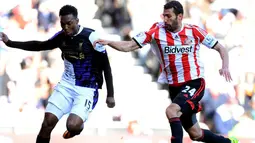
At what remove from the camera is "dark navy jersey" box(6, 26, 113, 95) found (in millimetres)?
7465

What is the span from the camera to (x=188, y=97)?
738 centimetres

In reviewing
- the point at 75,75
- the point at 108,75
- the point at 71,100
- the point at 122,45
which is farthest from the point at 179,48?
the point at 71,100

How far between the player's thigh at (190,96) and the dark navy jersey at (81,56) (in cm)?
77

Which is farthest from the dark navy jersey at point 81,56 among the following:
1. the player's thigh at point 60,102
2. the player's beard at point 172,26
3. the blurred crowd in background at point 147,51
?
the blurred crowd in background at point 147,51

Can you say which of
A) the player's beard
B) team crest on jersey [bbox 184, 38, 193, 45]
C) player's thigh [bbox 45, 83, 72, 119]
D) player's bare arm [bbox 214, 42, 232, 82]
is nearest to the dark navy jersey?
player's thigh [bbox 45, 83, 72, 119]

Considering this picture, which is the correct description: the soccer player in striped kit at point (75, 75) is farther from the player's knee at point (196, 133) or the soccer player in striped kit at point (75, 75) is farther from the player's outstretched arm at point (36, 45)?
the player's knee at point (196, 133)

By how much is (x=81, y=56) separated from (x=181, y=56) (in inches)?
40.9

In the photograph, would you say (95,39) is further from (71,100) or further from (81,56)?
(71,100)

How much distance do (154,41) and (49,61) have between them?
161 inches

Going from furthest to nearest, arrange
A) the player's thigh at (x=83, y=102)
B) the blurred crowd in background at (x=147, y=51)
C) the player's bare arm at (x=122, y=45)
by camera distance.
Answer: the blurred crowd in background at (x=147, y=51) < the player's thigh at (x=83, y=102) < the player's bare arm at (x=122, y=45)

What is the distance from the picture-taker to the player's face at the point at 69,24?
7.27m

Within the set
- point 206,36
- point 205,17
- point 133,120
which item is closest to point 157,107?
point 133,120

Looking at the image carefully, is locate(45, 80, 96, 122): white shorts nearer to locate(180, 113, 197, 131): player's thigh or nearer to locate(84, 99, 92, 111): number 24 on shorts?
locate(84, 99, 92, 111): number 24 on shorts

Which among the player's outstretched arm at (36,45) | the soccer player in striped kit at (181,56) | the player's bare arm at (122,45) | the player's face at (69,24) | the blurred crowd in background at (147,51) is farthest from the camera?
the blurred crowd in background at (147,51)
